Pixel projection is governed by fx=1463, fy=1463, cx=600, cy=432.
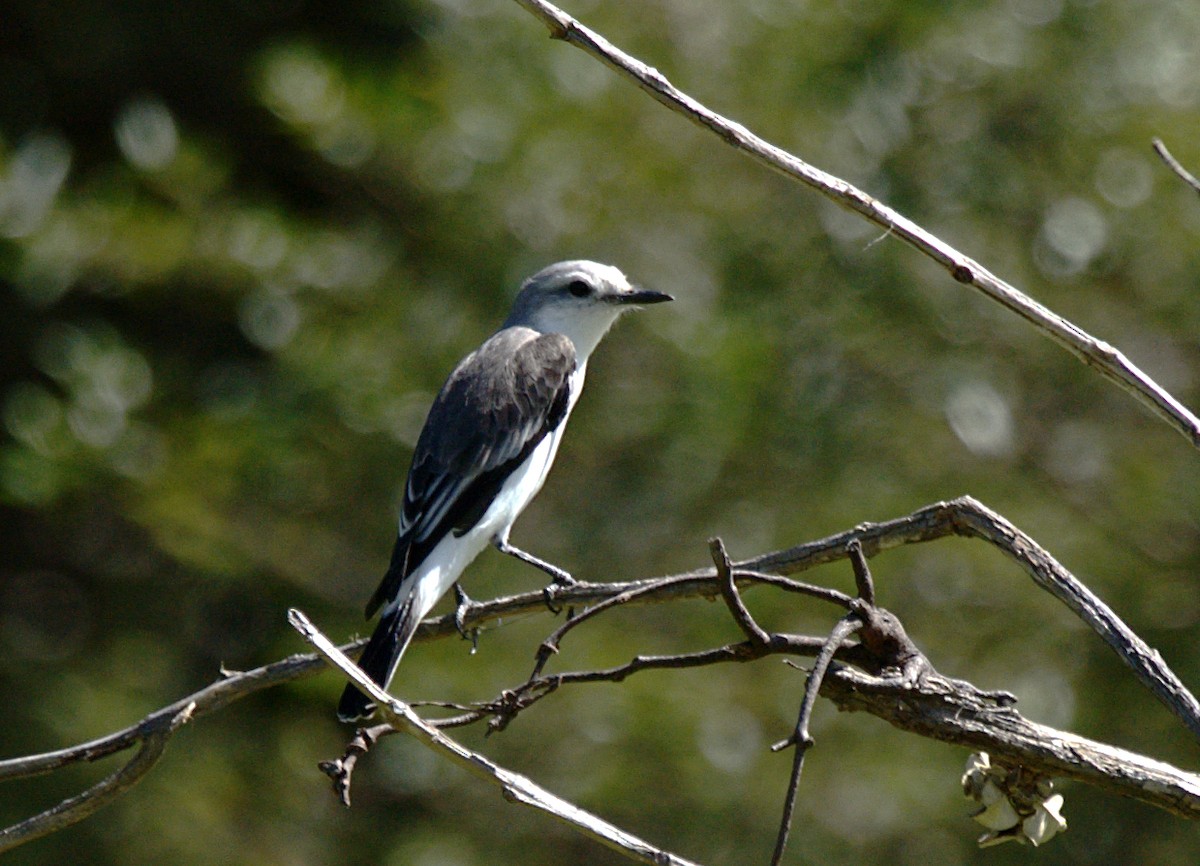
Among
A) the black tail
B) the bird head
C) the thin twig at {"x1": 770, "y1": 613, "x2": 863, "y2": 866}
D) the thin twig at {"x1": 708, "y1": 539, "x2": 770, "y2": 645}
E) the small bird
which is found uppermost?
the bird head

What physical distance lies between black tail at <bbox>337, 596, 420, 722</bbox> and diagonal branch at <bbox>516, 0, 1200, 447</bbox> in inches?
63.5

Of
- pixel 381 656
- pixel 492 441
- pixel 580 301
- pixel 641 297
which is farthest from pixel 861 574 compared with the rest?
pixel 580 301

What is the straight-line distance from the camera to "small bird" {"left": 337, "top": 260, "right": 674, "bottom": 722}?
11.5 feet

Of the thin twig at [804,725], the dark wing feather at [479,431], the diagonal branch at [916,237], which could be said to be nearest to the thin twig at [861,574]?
the thin twig at [804,725]

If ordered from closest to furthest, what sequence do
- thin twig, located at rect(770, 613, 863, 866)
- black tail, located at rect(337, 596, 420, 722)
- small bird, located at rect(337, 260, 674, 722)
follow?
thin twig, located at rect(770, 613, 863, 866) → black tail, located at rect(337, 596, 420, 722) → small bird, located at rect(337, 260, 674, 722)

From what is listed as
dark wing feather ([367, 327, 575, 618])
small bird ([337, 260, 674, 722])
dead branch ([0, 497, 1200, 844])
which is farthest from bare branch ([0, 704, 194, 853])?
dark wing feather ([367, 327, 575, 618])

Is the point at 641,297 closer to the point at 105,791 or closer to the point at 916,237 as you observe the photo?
the point at 916,237

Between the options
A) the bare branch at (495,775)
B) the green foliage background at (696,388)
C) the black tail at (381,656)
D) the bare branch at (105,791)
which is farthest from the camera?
the green foliage background at (696,388)

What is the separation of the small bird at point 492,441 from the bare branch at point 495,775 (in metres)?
1.83

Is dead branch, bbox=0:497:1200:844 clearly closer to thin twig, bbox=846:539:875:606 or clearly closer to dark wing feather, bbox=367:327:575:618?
thin twig, bbox=846:539:875:606

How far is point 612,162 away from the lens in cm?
628

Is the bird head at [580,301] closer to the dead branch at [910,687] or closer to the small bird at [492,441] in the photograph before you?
the small bird at [492,441]

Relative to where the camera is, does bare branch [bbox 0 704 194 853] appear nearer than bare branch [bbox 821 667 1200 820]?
No

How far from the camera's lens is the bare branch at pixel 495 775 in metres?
1.30
